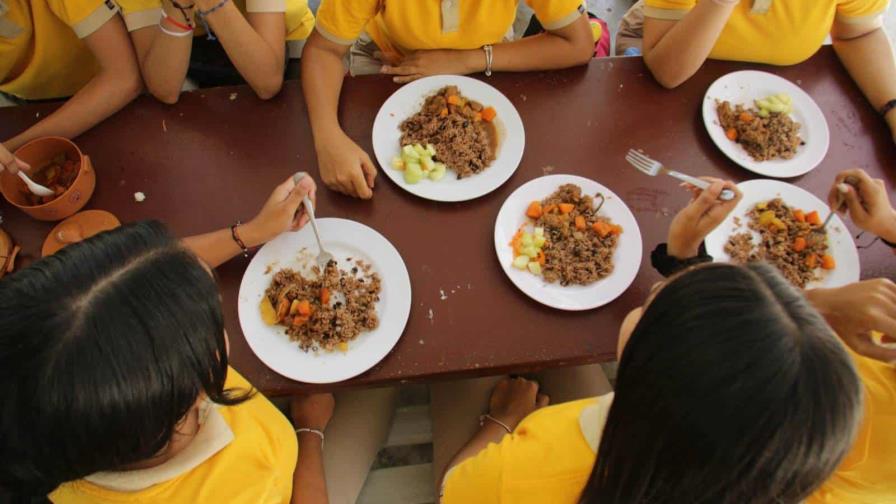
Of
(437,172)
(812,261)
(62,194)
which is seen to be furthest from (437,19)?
(812,261)

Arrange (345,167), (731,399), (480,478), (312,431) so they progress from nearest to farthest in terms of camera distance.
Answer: (731,399) → (480,478) → (345,167) → (312,431)

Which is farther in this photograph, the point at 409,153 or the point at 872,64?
the point at 872,64

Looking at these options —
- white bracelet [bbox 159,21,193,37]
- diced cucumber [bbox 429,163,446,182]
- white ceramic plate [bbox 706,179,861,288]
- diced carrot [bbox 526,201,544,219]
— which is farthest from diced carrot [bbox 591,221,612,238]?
white bracelet [bbox 159,21,193,37]

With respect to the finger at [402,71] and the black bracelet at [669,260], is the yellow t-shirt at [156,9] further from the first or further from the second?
the black bracelet at [669,260]

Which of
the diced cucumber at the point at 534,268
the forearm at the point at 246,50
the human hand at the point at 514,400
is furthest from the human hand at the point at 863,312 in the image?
the forearm at the point at 246,50

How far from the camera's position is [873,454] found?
101 centimetres

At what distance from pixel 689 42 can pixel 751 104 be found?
263mm

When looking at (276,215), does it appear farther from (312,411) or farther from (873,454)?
(873,454)

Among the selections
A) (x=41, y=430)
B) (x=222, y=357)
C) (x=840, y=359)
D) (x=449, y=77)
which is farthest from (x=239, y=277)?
(x=840, y=359)

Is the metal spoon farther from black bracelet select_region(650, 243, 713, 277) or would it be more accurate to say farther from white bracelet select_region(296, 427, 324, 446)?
black bracelet select_region(650, 243, 713, 277)

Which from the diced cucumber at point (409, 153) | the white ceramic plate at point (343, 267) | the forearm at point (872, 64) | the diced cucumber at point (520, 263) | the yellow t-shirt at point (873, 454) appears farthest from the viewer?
the forearm at point (872, 64)

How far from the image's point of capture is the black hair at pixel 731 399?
683mm

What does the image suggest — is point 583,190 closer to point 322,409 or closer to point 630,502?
point 630,502

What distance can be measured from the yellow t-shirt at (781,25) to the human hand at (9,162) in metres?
1.72
